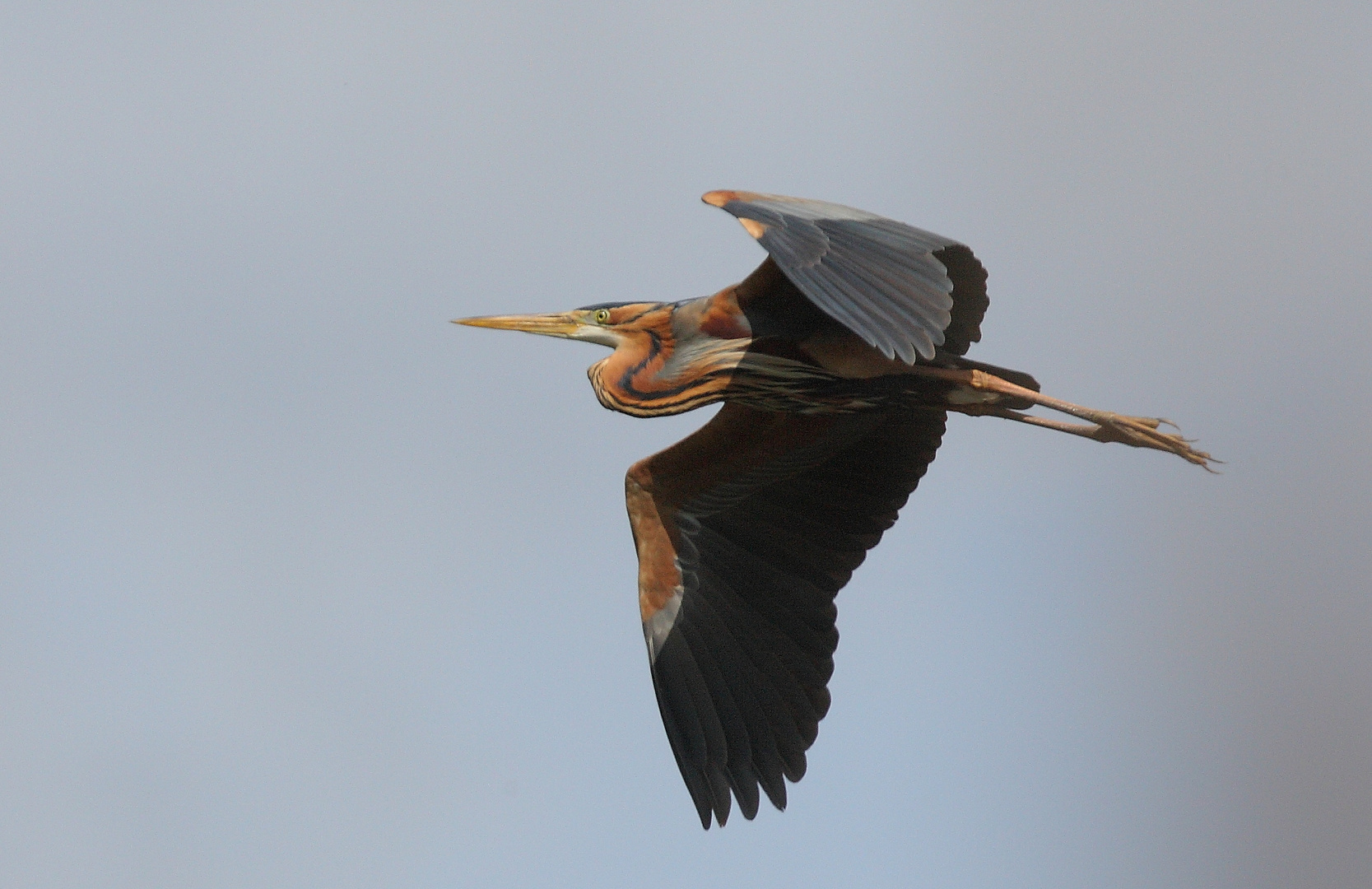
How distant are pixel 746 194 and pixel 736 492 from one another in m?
1.97

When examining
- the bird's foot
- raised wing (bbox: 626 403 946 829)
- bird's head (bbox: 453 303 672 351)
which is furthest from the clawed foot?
bird's head (bbox: 453 303 672 351)

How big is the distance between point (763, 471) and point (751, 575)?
512 millimetres

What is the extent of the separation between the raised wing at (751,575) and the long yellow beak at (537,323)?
2.37ft

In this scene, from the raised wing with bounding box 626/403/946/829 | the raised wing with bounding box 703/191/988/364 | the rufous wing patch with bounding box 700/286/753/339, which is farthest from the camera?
Answer: the raised wing with bounding box 626/403/946/829

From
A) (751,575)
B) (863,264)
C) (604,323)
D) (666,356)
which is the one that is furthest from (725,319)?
(751,575)

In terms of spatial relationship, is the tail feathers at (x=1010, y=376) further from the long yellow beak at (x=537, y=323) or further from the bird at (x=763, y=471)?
the long yellow beak at (x=537, y=323)

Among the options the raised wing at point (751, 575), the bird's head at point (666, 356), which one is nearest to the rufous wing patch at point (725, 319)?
the bird's head at point (666, 356)

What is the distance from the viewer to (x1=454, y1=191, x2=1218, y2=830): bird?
22.7 ft

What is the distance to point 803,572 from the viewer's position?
26.2 feet

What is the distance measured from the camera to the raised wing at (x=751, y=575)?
25.7ft

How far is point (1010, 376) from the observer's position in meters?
6.95

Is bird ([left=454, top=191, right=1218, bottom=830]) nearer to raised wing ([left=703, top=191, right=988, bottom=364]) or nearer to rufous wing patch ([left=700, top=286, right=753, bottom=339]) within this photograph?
rufous wing patch ([left=700, top=286, right=753, bottom=339])

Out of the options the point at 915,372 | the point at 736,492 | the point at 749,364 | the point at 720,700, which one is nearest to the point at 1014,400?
the point at 915,372

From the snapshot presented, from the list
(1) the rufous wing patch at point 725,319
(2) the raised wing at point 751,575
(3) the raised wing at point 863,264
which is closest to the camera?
(3) the raised wing at point 863,264
